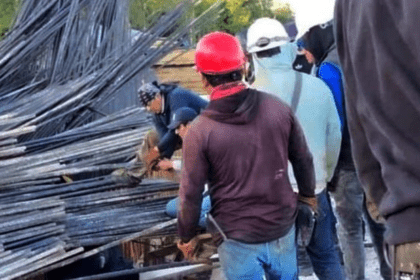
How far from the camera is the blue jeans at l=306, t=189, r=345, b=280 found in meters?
4.77

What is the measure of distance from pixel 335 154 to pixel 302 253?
1.26 m

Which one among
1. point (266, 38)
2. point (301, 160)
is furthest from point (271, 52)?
point (301, 160)

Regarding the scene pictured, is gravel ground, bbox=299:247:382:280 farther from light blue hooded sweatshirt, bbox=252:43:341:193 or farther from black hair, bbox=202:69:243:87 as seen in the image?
black hair, bbox=202:69:243:87

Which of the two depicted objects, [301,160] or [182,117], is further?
[182,117]

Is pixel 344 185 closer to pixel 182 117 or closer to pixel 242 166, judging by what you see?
pixel 182 117

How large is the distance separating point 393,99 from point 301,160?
2.03 meters

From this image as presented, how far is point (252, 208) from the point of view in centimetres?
367

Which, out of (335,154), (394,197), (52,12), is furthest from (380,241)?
(52,12)

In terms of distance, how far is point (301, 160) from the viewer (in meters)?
3.92

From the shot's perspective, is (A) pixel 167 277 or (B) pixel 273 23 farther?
(A) pixel 167 277

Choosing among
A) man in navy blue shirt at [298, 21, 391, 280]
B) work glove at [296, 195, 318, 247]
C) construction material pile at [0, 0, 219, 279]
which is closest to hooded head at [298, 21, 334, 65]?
man in navy blue shirt at [298, 21, 391, 280]

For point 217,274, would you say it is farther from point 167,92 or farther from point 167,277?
point 167,92

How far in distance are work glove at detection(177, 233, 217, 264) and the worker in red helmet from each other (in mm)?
173

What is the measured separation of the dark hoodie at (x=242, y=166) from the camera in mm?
3596
